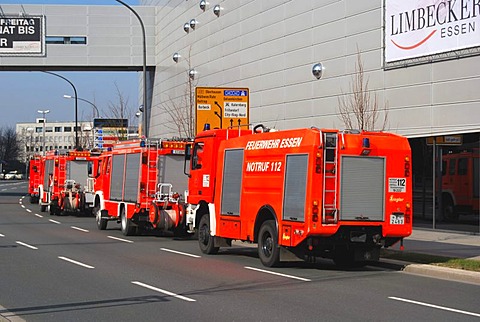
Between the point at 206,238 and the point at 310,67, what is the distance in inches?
545

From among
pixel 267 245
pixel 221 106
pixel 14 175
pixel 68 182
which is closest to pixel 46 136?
pixel 14 175

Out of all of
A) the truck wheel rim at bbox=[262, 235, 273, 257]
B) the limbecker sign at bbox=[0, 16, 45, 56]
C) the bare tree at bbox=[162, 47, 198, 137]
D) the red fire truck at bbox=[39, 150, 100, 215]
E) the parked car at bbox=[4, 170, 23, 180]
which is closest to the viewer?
the truck wheel rim at bbox=[262, 235, 273, 257]

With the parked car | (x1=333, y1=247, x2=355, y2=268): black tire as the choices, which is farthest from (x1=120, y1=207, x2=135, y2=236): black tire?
the parked car

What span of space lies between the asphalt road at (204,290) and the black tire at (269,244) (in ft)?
0.80

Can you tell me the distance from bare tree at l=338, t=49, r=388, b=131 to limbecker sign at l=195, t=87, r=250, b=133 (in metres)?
3.81

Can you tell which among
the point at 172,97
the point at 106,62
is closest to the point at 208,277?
the point at 172,97

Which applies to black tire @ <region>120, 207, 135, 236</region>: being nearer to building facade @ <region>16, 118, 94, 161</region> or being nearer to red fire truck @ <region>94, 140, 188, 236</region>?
red fire truck @ <region>94, 140, 188, 236</region>

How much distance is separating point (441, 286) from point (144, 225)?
502 inches

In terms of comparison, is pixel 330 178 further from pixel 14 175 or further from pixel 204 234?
pixel 14 175

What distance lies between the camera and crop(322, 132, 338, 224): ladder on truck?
1441 cm

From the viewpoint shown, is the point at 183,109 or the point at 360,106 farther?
the point at 183,109

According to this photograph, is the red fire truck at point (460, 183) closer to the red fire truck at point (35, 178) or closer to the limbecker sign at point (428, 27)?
the limbecker sign at point (428, 27)

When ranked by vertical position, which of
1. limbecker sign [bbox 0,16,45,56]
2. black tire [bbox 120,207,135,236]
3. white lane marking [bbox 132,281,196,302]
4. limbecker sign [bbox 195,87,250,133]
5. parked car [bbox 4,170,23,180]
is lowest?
white lane marking [bbox 132,281,196,302]

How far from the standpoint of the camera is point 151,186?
77.4ft
